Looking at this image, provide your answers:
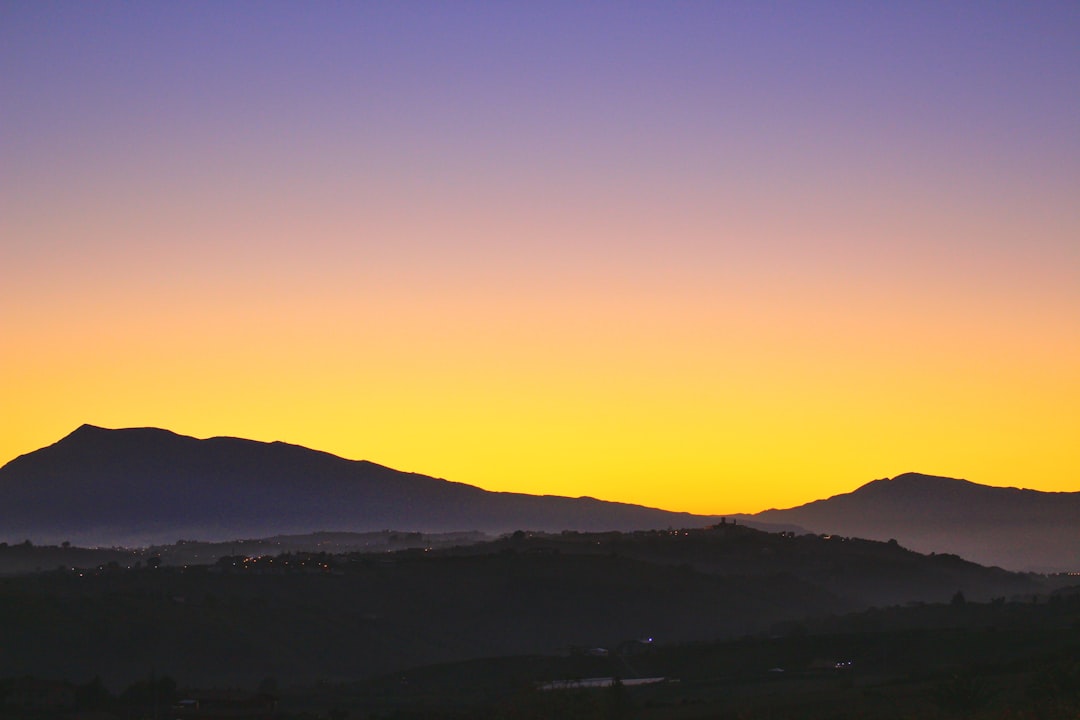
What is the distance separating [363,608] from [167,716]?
199ft

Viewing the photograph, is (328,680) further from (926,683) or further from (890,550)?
(890,550)

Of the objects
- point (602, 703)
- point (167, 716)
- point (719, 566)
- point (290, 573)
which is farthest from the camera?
point (719, 566)

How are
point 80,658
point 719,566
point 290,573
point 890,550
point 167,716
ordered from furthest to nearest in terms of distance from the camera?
point 890,550
point 719,566
point 290,573
point 80,658
point 167,716

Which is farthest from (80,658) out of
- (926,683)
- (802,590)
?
(802,590)

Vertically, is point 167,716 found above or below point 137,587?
below

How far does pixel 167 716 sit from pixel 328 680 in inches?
1222

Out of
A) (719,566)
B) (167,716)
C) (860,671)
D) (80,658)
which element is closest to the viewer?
(167,716)

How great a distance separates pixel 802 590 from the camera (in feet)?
Result: 520

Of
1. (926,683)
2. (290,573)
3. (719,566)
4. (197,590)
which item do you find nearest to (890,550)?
(719,566)

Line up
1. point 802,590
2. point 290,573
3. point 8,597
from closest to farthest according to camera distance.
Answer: point 8,597, point 290,573, point 802,590

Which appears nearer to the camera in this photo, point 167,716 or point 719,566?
point 167,716

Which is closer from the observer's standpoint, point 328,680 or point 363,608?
point 328,680

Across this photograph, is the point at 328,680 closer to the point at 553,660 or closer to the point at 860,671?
the point at 553,660

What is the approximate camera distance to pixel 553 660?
98938mm
